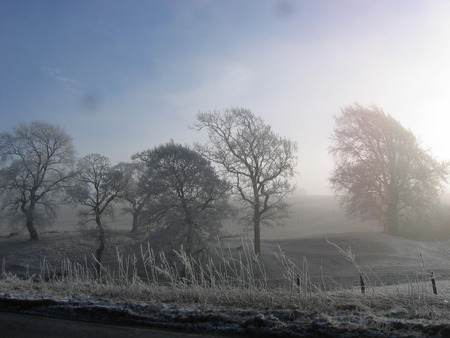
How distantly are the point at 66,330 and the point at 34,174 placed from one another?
1715 inches

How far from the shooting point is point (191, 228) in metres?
29.0

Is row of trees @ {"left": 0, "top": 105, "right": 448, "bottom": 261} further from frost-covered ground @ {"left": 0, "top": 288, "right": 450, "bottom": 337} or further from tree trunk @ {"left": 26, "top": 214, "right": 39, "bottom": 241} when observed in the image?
frost-covered ground @ {"left": 0, "top": 288, "right": 450, "bottom": 337}

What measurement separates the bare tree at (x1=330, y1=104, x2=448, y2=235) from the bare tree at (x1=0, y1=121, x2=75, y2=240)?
102 feet

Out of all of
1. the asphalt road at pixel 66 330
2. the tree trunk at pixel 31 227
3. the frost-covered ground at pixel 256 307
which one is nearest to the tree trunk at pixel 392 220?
the tree trunk at pixel 31 227

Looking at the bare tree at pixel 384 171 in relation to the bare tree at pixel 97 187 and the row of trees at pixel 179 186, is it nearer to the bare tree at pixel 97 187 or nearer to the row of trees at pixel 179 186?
the row of trees at pixel 179 186

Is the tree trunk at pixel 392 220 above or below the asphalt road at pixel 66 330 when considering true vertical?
above

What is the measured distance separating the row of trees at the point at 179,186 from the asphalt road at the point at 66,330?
22.6 m

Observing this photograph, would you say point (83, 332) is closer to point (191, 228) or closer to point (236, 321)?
point (236, 321)

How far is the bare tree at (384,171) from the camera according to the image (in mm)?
44219

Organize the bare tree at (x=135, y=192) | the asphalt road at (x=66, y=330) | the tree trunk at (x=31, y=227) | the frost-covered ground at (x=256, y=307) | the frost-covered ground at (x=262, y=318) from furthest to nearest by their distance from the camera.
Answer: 1. the tree trunk at (x=31, y=227)
2. the bare tree at (x=135, y=192)
3. the asphalt road at (x=66, y=330)
4. the frost-covered ground at (x=256, y=307)
5. the frost-covered ground at (x=262, y=318)

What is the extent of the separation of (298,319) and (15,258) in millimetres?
36667

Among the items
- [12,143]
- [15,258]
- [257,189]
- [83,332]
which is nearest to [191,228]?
[257,189]

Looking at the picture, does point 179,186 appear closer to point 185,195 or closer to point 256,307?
point 185,195

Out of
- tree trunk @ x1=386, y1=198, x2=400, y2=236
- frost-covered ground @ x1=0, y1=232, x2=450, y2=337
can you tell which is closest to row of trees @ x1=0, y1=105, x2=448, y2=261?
tree trunk @ x1=386, y1=198, x2=400, y2=236
